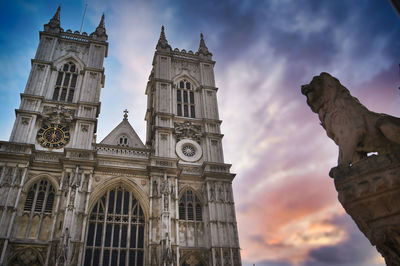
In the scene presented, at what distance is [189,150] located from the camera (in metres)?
26.8

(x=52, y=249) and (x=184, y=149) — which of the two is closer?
(x=52, y=249)

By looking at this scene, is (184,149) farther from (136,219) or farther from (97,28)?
(97,28)

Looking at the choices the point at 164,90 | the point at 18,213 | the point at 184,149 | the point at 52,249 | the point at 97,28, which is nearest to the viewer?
the point at 52,249

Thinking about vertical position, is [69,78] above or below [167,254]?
above

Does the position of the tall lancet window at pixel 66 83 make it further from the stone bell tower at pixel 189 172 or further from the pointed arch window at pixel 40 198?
the pointed arch window at pixel 40 198

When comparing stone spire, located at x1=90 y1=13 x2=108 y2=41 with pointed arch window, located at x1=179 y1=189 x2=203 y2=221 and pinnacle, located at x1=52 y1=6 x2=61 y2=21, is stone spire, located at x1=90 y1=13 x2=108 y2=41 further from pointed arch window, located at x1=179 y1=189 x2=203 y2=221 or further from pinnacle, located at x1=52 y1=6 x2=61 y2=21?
pointed arch window, located at x1=179 y1=189 x2=203 y2=221

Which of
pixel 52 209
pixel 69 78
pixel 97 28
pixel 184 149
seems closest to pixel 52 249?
pixel 52 209

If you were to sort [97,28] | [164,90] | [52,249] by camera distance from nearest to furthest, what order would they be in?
1. [52,249]
2. [164,90]
3. [97,28]

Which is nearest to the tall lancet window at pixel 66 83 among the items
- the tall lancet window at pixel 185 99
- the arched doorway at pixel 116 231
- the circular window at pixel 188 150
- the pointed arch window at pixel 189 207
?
the tall lancet window at pixel 185 99

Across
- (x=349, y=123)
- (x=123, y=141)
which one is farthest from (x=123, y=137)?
(x=349, y=123)

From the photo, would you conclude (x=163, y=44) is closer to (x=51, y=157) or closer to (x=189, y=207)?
(x=51, y=157)

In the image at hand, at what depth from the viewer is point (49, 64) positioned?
89.2 ft

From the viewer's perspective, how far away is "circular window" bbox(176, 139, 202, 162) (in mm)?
26266

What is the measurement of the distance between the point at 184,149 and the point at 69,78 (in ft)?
37.3
